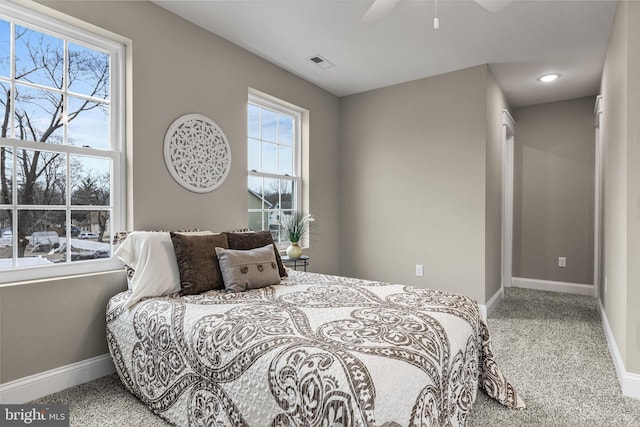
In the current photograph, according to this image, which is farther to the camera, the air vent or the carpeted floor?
the air vent

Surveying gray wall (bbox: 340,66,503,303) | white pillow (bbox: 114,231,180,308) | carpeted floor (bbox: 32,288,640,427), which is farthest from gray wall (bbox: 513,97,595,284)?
white pillow (bbox: 114,231,180,308)

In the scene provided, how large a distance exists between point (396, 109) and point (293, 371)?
3.55 meters

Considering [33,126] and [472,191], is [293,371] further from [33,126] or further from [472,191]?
[472,191]

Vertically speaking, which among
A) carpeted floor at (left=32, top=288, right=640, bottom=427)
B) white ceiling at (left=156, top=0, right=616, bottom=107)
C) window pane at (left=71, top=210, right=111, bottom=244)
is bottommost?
carpeted floor at (left=32, top=288, right=640, bottom=427)

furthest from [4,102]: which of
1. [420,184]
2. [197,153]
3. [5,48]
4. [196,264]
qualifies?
[420,184]

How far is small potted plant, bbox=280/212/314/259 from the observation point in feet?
11.5

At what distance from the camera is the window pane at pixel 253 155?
3.54m

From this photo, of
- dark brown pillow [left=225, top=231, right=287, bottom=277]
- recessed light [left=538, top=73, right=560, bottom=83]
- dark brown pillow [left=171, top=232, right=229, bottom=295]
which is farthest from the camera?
recessed light [left=538, top=73, right=560, bottom=83]

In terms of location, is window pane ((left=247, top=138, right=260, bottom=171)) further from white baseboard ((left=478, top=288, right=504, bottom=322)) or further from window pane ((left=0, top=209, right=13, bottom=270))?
white baseboard ((left=478, top=288, right=504, bottom=322))

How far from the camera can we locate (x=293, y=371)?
128 cm

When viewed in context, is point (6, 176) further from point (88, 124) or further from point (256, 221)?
point (256, 221)

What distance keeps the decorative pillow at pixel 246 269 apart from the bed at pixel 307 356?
7cm

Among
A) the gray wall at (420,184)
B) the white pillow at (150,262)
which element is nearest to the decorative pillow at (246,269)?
the white pillow at (150,262)

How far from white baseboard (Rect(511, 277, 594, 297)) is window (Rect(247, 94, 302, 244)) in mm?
3414
